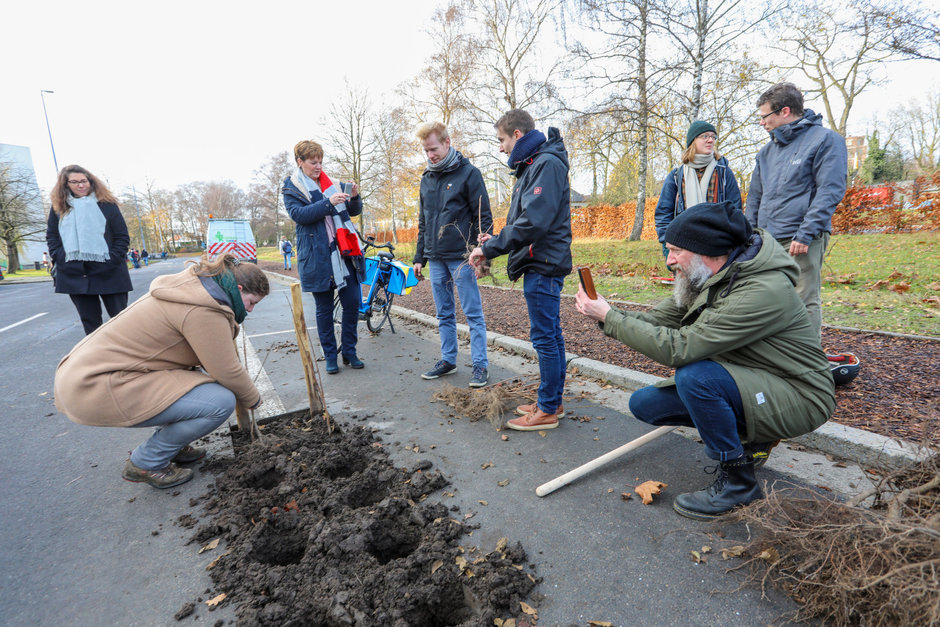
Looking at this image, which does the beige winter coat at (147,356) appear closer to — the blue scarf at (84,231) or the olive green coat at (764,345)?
the olive green coat at (764,345)

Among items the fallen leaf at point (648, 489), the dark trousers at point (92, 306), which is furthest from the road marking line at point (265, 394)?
the fallen leaf at point (648, 489)

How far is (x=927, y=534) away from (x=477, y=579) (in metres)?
1.59

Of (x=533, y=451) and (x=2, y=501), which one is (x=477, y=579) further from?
(x=2, y=501)

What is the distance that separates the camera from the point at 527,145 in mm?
3238

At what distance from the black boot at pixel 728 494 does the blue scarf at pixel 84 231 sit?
5788mm

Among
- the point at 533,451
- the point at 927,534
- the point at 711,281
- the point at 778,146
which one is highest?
the point at 778,146

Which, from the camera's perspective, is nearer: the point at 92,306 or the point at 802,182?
the point at 802,182

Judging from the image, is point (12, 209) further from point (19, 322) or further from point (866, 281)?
point (866, 281)

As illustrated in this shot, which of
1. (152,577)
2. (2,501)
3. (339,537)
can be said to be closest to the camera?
(152,577)

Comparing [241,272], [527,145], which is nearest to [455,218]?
[527,145]

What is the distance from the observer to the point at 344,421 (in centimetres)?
→ 368

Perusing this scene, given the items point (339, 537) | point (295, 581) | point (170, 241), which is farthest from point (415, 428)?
point (170, 241)

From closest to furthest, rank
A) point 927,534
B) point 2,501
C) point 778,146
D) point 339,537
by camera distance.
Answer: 1. point 927,534
2. point 339,537
3. point 2,501
4. point 778,146

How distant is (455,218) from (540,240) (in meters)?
1.39
